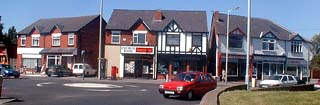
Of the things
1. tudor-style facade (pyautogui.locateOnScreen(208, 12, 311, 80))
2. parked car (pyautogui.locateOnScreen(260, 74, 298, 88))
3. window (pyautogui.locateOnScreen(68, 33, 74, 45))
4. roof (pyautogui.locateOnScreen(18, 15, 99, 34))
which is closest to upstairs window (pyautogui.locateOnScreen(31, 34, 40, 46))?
roof (pyautogui.locateOnScreen(18, 15, 99, 34))

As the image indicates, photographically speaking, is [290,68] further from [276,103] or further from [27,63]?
[276,103]

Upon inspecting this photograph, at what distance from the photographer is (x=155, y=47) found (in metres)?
60.0

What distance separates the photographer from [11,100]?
2109 cm

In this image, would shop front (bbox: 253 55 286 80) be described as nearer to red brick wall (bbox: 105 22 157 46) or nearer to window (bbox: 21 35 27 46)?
red brick wall (bbox: 105 22 157 46)

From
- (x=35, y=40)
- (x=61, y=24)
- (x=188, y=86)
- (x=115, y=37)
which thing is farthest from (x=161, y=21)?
(x=188, y=86)

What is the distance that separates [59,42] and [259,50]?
2532 centimetres

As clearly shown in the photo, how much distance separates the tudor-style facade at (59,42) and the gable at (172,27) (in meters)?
11.8

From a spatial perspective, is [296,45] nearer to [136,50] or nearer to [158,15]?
[158,15]

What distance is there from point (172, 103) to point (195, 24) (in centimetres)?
3921

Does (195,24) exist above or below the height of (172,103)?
above

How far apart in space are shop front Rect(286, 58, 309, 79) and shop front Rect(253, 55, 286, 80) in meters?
1.19

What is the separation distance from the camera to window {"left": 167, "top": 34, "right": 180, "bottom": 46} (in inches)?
2360


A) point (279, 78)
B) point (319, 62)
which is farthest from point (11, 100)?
point (319, 62)

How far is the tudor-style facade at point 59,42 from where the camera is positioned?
64688 mm
